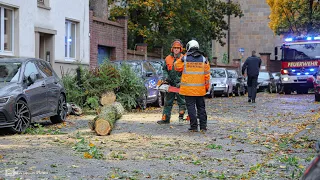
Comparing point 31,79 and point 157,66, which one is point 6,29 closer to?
point 157,66

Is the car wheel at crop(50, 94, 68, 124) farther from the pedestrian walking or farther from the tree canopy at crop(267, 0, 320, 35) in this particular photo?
the tree canopy at crop(267, 0, 320, 35)

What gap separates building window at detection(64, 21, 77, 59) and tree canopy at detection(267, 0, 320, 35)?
72.6ft

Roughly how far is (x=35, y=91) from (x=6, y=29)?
9.34 meters

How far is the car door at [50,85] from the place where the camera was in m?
15.0

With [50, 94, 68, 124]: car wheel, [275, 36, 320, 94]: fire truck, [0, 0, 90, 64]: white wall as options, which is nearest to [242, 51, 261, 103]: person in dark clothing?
[0, 0, 90, 64]: white wall

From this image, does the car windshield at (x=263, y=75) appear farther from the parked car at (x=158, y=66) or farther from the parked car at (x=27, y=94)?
the parked car at (x=27, y=94)

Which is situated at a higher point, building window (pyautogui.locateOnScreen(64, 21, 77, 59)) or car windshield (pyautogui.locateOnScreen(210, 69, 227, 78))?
building window (pyautogui.locateOnScreen(64, 21, 77, 59))

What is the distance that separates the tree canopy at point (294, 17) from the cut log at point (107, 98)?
28682 mm

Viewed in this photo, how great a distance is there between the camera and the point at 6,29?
74.9ft

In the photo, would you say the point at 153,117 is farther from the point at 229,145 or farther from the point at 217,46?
the point at 217,46

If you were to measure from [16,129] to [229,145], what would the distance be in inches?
167

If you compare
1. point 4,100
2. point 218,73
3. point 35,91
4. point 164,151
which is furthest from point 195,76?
point 218,73

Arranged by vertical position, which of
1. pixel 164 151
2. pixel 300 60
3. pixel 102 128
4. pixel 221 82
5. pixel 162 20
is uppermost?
pixel 162 20

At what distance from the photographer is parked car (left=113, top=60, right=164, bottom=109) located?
20.9 m
